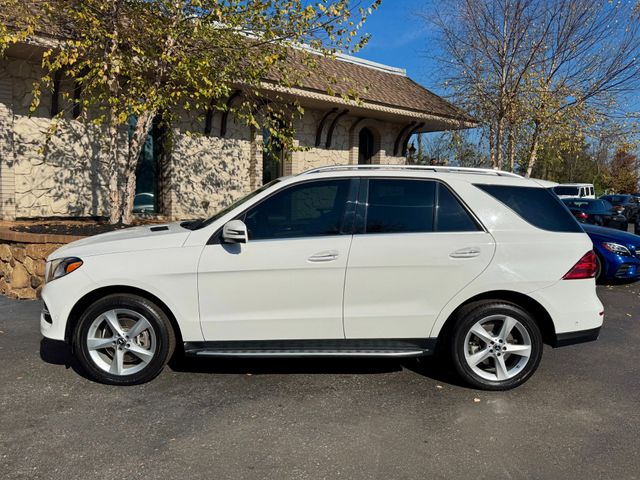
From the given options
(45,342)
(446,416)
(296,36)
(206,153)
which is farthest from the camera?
(206,153)

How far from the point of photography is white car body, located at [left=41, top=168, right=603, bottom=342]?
383cm

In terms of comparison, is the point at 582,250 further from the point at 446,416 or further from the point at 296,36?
the point at 296,36

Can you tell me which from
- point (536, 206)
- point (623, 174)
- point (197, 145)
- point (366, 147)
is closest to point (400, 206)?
point (536, 206)

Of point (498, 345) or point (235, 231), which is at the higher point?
point (235, 231)

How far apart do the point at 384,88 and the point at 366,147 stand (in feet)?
7.77

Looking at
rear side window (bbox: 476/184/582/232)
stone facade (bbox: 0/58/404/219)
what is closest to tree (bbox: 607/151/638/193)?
stone facade (bbox: 0/58/404/219)

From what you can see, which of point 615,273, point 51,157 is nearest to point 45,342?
point 51,157

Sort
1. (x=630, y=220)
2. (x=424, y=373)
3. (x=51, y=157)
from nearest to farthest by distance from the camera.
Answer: (x=424, y=373)
(x=51, y=157)
(x=630, y=220)

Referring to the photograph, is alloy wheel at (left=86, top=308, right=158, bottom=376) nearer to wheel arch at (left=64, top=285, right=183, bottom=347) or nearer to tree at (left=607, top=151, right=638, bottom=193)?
wheel arch at (left=64, top=285, right=183, bottom=347)

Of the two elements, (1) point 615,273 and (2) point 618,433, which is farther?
(1) point 615,273

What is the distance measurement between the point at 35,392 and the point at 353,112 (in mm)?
12704

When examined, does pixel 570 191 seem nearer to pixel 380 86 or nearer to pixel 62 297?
pixel 380 86

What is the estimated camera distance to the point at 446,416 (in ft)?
11.8

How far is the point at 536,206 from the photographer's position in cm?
411
